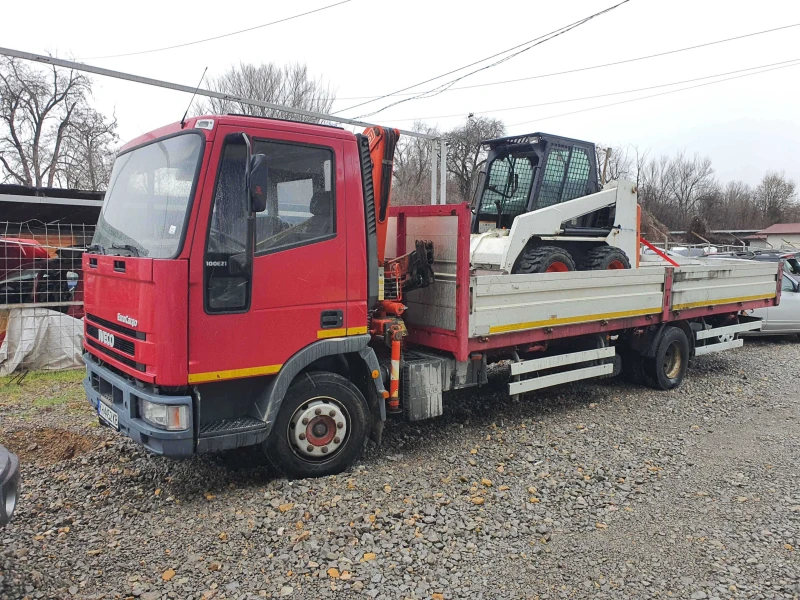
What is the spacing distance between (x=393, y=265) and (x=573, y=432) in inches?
95.4

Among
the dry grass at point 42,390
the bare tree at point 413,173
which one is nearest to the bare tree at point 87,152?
the bare tree at point 413,173

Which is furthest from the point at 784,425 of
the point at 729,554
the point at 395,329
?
the point at 395,329

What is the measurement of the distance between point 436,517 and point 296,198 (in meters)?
2.40

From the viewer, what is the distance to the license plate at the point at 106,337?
4332 millimetres

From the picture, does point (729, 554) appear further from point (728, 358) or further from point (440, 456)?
point (728, 358)

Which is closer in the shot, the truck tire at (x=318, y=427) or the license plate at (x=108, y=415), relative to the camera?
the license plate at (x=108, y=415)

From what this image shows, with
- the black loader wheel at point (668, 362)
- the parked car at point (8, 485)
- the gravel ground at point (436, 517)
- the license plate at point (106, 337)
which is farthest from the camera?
the black loader wheel at point (668, 362)

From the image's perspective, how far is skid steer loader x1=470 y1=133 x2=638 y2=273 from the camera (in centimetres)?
694

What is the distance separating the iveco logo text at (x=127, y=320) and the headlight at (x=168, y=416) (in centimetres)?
53

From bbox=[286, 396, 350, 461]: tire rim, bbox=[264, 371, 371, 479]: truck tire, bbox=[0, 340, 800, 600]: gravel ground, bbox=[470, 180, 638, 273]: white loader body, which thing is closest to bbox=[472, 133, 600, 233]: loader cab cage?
bbox=[470, 180, 638, 273]: white loader body

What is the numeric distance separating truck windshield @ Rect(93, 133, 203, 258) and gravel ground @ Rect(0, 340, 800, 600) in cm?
181

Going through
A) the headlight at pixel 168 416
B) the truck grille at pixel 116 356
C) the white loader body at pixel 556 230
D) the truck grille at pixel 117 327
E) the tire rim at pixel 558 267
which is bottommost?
the headlight at pixel 168 416

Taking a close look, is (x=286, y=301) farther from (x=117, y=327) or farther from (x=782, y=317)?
(x=782, y=317)

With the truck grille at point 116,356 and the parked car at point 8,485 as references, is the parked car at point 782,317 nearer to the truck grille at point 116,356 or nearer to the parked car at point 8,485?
the truck grille at point 116,356
